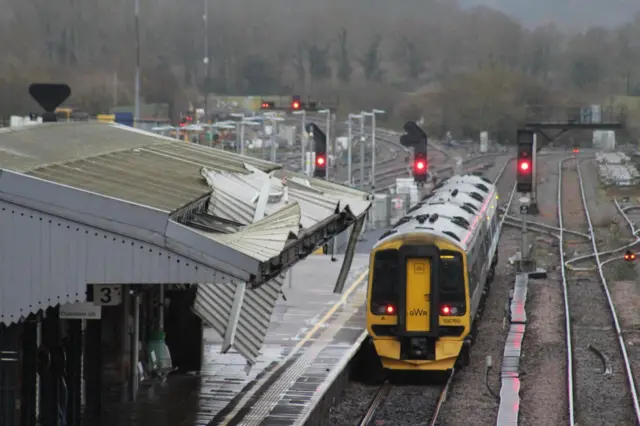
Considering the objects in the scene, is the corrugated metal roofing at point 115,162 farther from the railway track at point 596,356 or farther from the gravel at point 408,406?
the railway track at point 596,356

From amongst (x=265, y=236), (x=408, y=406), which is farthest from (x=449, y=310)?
(x=265, y=236)

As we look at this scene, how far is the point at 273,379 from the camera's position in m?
20.4

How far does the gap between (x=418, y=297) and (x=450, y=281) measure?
0.57 meters

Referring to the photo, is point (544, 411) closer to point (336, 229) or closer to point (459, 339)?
point (459, 339)

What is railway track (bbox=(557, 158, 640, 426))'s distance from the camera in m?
19.5

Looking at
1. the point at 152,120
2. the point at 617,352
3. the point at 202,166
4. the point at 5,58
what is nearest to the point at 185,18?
the point at 152,120

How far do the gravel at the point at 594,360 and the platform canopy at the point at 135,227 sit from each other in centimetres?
504

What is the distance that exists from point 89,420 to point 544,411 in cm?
677

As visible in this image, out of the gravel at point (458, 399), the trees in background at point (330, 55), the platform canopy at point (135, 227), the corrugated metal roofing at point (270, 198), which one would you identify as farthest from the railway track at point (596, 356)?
the trees in background at point (330, 55)

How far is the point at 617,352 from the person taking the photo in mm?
24359

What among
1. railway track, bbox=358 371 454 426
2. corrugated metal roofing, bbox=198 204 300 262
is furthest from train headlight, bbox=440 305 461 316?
corrugated metal roofing, bbox=198 204 300 262

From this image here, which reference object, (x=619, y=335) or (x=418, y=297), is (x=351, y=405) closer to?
(x=418, y=297)

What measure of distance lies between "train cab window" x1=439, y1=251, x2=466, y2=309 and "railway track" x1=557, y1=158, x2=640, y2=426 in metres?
2.22

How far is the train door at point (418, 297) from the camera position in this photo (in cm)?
2139
